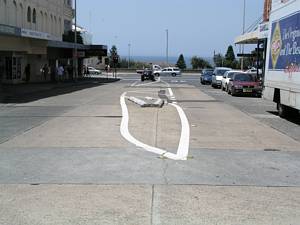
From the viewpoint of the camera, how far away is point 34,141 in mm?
12414

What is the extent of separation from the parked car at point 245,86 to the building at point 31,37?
14.6 meters

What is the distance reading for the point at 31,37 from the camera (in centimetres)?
4075

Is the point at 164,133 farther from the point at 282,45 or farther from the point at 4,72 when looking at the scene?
the point at 4,72

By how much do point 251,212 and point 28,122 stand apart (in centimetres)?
1124

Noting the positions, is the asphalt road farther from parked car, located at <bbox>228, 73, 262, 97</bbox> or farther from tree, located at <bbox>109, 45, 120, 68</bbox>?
tree, located at <bbox>109, 45, 120, 68</bbox>

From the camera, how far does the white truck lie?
17.0 meters

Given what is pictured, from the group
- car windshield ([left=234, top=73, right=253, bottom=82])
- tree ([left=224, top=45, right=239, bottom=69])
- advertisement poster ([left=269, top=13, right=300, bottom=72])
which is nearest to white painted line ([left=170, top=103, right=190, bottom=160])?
advertisement poster ([left=269, top=13, right=300, bottom=72])

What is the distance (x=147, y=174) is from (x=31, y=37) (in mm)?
33770

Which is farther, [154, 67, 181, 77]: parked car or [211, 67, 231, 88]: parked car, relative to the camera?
[154, 67, 181, 77]: parked car

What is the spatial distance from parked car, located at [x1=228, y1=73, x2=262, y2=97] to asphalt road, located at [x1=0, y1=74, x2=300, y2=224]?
59.4 ft

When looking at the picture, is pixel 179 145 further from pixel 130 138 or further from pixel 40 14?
pixel 40 14

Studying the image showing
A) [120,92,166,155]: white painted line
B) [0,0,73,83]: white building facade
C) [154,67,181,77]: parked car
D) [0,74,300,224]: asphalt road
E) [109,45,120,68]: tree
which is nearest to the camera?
[0,74,300,224]: asphalt road

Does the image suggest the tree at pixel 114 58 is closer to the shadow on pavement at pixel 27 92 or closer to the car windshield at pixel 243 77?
the shadow on pavement at pixel 27 92

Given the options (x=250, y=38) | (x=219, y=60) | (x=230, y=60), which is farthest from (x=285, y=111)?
(x=219, y=60)
